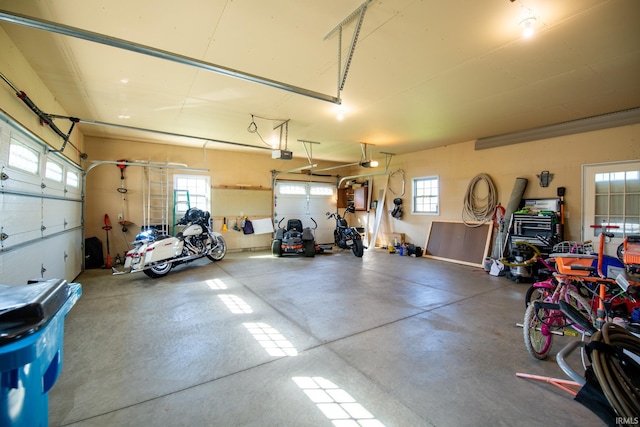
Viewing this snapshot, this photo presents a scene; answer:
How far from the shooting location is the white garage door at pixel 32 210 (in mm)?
2410

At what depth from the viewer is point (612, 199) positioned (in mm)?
4500

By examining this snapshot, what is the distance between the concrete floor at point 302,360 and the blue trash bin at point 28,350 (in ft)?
2.71

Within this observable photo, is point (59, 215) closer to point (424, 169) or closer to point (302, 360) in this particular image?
point (302, 360)

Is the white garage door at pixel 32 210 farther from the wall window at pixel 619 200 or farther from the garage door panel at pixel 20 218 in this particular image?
the wall window at pixel 619 200

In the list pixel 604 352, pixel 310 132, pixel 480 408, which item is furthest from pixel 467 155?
pixel 604 352

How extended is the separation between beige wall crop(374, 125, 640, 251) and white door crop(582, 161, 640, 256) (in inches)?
3.9

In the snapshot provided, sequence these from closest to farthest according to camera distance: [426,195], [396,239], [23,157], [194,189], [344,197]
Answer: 1. [23,157]
2. [194,189]
3. [426,195]
4. [396,239]
5. [344,197]

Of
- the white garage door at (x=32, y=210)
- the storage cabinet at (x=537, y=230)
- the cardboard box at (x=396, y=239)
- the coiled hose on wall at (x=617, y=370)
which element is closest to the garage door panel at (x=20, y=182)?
the white garage door at (x=32, y=210)

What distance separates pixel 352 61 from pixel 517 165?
4633 mm

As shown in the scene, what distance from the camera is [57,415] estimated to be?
162 cm

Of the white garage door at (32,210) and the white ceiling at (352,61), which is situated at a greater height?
the white ceiling at (352,61)

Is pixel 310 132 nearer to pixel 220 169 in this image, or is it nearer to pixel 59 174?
pixel 220 169

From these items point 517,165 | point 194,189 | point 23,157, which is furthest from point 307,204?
point 23,157

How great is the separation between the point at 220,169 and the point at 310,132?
311cm
